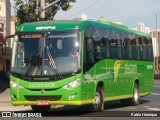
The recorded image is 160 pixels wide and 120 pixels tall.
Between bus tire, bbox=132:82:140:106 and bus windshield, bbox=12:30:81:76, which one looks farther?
bus tire, bbox=132:82:140:106

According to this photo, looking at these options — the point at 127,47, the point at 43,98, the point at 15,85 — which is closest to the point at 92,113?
the point at 43,98

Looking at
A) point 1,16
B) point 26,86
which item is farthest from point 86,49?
point 1,16

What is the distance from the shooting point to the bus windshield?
652 inches

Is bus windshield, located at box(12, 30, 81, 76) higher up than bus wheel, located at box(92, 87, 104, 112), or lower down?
higher up

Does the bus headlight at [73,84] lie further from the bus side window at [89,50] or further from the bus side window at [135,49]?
the bus side window at [135,49]

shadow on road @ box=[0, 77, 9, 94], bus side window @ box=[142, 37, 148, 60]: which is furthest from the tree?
bus side window @ box=[142, 37, 148, 60]

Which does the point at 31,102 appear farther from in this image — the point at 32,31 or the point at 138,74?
the point at 138,74

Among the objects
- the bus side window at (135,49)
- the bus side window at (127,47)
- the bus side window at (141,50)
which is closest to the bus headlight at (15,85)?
the bus side window at (127,47)

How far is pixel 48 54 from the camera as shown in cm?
1677

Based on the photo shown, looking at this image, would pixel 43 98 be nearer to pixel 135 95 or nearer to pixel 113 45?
pixel 113 45

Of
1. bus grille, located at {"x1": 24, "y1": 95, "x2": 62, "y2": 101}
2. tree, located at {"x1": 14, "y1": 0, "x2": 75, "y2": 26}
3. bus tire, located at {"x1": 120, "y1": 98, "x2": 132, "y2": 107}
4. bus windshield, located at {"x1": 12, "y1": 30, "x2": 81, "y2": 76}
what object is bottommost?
bus tire, located at {"x1": 120, "y1": 98, "x2": 132, "y2": 107}

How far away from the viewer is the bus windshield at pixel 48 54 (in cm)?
1656

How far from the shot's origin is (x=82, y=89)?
656 inches

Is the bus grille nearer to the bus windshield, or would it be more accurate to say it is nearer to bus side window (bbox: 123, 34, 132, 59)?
the bus windshield
